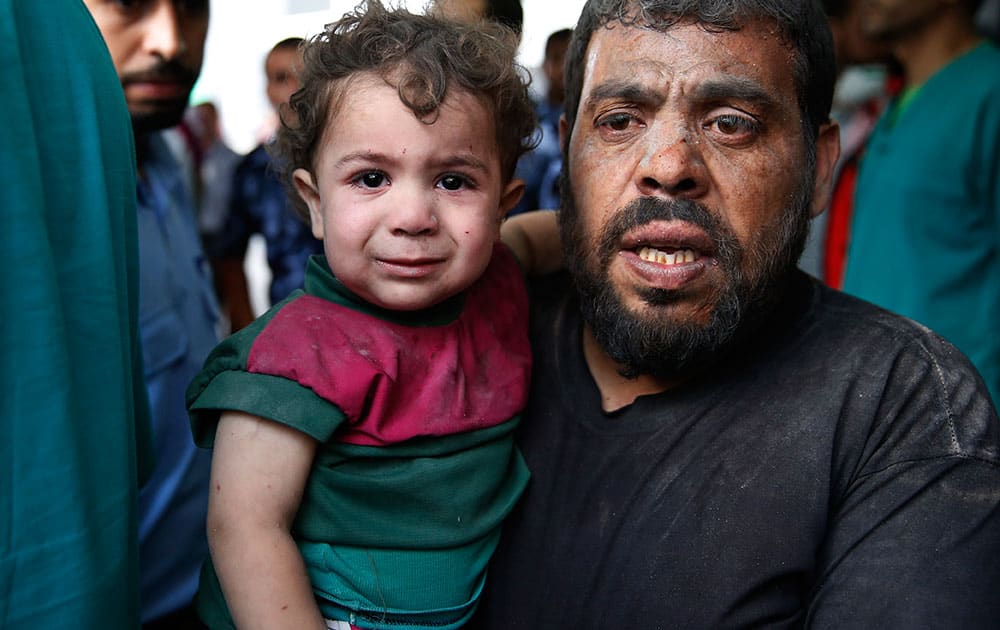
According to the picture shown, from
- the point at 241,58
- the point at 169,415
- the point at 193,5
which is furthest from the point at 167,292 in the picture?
the point at 241,58

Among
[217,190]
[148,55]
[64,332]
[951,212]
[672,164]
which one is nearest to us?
[64,332]

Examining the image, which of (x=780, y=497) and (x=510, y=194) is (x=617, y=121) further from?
(x=780, y=497)

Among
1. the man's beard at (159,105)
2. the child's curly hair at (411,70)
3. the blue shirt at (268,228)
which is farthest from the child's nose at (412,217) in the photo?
the blue shirt at (268,228)

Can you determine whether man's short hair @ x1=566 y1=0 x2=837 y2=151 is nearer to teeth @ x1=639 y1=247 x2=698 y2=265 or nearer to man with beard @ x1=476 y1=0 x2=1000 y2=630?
man with beard @ x1=476 y1=0 x2=1000 y2=630

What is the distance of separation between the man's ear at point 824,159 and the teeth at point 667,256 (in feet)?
1.36

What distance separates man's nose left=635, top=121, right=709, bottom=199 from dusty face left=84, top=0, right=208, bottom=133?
1.69 metres

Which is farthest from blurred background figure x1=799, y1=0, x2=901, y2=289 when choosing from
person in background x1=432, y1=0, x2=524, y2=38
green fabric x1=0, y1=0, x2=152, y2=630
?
green fabric x1=0, y1=0, x2=152, y2=630

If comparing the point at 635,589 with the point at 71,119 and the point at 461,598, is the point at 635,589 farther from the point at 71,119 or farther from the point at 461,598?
the point at 71,119

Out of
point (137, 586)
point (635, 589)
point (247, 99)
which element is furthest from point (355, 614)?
point (247, 99)

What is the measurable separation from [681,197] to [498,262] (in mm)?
468

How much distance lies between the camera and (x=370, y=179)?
1667 mm

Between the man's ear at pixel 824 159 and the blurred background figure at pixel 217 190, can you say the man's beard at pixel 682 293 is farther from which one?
the blurred background figure at pixel 217 190

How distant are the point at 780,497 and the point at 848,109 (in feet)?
18.8

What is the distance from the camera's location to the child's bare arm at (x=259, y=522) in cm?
147
